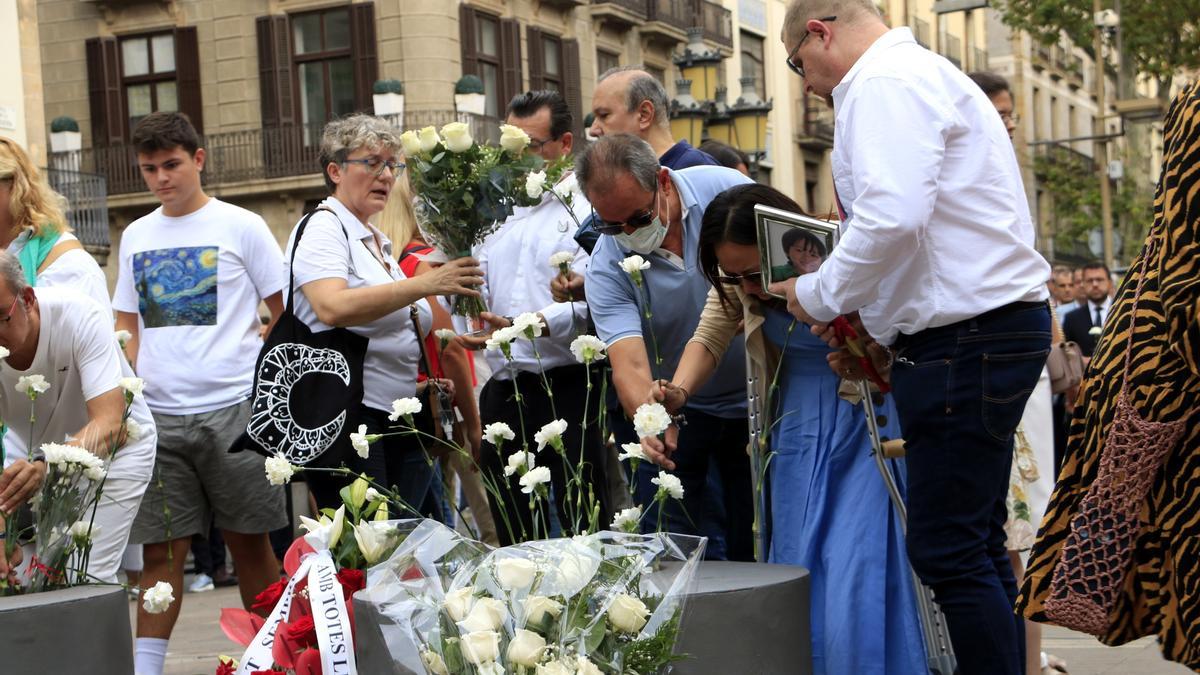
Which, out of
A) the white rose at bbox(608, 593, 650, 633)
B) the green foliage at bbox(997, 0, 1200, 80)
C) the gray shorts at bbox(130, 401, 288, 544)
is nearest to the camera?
the white rose at bbox(608, 593, 650, 633)

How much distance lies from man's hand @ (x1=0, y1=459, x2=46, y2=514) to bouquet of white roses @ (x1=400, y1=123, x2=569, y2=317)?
57.6 inches

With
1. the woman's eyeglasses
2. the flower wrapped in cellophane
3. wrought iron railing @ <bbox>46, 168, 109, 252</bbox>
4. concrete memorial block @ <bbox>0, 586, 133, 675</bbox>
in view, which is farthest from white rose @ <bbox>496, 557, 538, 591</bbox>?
wrought iron railing @ <bbox>46, 168, 109, 252</bbox>

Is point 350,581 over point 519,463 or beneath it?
beneath

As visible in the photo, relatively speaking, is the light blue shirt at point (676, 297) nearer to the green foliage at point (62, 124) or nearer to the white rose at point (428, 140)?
the white rose at point (428, 140)

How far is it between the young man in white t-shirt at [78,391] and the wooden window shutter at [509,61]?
2470 cm

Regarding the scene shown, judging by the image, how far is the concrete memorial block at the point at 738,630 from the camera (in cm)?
357

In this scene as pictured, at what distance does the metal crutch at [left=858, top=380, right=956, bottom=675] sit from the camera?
4348mm

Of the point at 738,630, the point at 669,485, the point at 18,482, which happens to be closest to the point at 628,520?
the point at 669,485

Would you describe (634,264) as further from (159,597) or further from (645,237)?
(159,597)

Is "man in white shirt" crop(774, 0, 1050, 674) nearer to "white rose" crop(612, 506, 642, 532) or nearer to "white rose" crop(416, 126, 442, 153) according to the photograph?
"white rose" crop(612, 506, 642, 532)

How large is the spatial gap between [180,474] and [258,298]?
2.60 ft

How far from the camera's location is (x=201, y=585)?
1098cm

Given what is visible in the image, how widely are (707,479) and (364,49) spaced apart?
2381 centimetres

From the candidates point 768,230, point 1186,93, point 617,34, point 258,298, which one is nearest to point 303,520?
point 768,230
